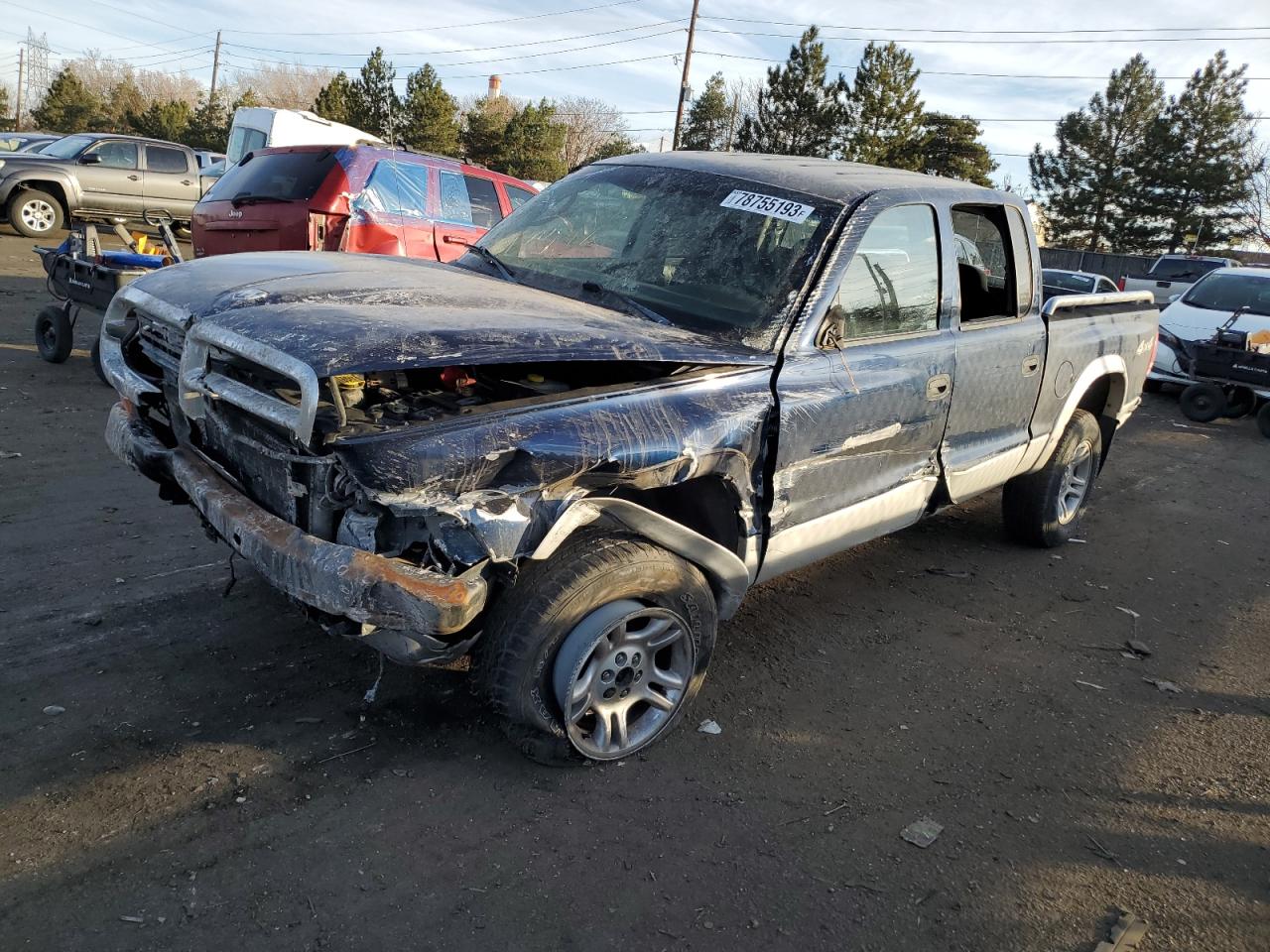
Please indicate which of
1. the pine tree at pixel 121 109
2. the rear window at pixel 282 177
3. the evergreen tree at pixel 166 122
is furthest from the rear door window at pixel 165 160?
the pine tree at pixel 121 109

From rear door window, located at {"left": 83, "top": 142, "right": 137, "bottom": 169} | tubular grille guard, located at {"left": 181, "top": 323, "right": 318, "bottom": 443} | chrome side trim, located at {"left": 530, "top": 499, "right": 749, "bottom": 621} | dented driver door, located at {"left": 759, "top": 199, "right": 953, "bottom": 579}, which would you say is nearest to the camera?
tubular grille guard, located at {"left": 181, "top": 323, "right": 318, "bottom": 443}

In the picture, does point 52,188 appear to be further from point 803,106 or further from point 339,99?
point 803,106

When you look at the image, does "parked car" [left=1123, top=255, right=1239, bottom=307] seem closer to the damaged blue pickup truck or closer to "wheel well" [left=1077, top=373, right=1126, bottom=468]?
"wheel well" [left=1077, top=373, right=1126, bottom=468]

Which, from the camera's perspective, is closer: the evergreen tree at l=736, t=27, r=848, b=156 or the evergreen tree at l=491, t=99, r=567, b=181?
the evergreen tree at l=491, t=99, r=567, b=181

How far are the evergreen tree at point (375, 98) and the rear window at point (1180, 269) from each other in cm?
2737

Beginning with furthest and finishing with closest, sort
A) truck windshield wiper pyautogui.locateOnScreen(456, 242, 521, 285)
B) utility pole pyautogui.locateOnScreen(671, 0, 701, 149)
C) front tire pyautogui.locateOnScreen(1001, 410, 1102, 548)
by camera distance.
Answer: utility pole pyautogui.locateOnScreen(671, 0, 701, 149) → front tire pyautogui.locateOnScreen(1001, 410, 1102, 548) → truck windshield wiper pyautogui.locateOnScreen(456, 242, 521, 285)

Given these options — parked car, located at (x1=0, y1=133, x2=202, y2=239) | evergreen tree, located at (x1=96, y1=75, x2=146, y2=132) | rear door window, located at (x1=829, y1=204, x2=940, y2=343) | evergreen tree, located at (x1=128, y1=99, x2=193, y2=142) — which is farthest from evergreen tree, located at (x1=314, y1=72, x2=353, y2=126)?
rear door window, located at (x1=829, y1=204, x2=940, y2=343)

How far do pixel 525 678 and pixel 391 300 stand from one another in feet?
4.17

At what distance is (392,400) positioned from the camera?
274 cm

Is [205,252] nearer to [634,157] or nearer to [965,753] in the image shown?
[634,157]

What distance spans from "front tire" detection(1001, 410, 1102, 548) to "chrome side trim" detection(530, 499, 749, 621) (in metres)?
2.81

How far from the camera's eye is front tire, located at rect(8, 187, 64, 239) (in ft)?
47.8

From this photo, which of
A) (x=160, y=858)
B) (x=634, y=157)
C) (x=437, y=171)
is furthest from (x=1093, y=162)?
(x=160, y=858)

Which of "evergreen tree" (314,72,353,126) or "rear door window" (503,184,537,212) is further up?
"evergreen tree" (314,72,353,126)
